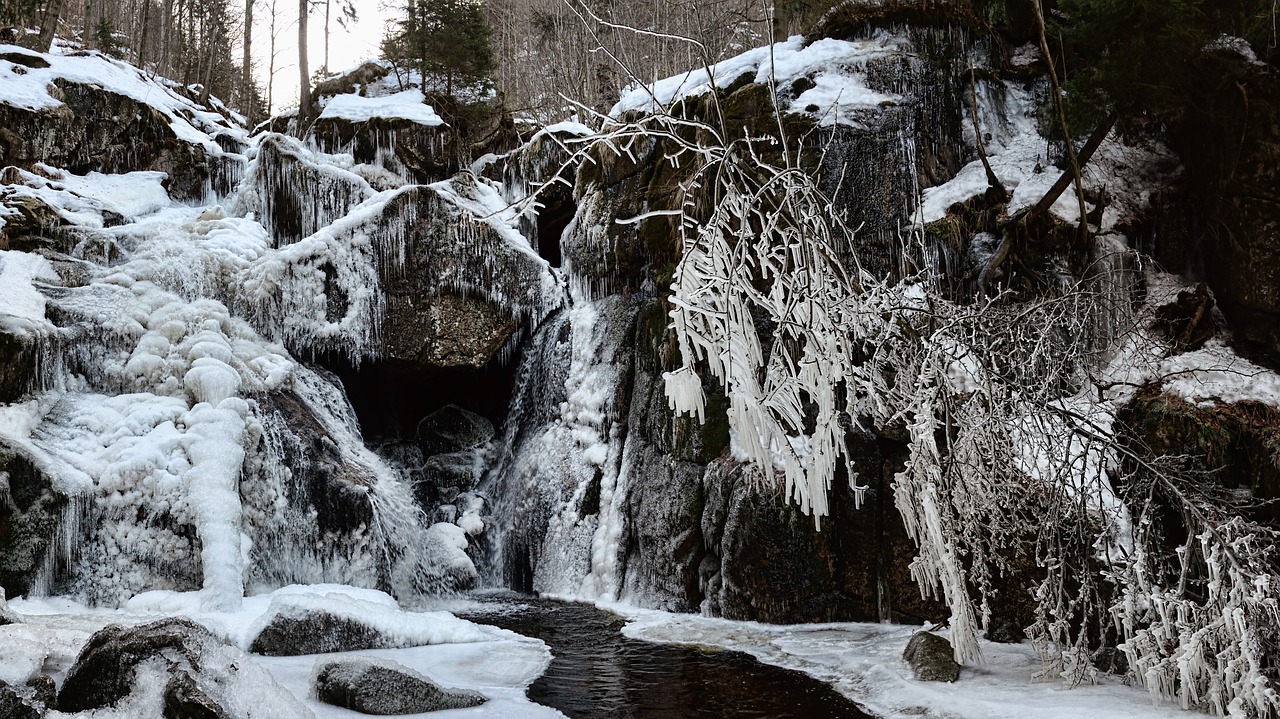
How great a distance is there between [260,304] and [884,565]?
8.61 meters

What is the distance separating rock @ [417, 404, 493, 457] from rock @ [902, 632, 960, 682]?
8294 mm

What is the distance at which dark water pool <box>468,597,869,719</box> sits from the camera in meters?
5.34

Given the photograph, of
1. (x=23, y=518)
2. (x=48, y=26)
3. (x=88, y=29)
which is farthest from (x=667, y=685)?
(x=88, y=29)

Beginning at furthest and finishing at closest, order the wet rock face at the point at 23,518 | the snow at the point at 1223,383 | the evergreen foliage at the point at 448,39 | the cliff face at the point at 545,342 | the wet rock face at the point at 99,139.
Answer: the evergreen foliage at the point at 448,39 → the wet rock face at the point at 99,139 → the cliff face at the point at 545,342 → the snow at the point at 1223,383 → the wet rock face at the point at 23,518

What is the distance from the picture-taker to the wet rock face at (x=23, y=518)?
25.1ft

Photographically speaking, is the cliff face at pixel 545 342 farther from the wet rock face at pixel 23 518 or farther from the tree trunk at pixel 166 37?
the tree trunk at pixel 166 37

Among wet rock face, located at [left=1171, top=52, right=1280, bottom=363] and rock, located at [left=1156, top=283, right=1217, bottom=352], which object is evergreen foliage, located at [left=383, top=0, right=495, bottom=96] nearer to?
wet rock face, located at [left=1171, top=52, right=1280, bottom=363]

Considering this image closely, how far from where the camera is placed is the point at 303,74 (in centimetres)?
1827

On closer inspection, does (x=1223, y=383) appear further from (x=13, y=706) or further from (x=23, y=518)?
(x=23, y=518)

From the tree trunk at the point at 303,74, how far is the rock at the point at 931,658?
636 inches

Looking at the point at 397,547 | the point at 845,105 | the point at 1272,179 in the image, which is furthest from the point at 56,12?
the point at 1272,179

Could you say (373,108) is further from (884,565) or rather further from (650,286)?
(884,565)

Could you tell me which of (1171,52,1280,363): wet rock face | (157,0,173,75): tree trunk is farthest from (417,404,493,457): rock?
(157,0,173,75): tree trunk

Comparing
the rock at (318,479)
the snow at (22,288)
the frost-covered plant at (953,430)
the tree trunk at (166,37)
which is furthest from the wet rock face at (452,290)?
the tree trunk at (166,37)
